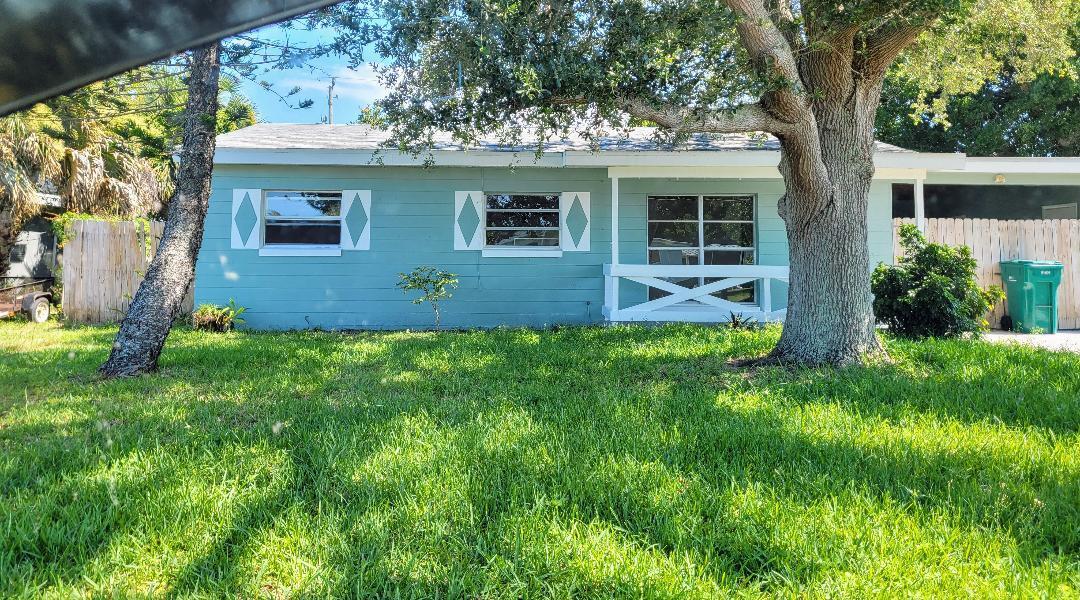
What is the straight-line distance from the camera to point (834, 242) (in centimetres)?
503

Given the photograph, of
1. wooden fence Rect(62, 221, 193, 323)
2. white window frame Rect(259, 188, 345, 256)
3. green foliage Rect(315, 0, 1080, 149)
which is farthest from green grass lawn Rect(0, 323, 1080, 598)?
wooden fence Rect(62, 221, 193, 323)

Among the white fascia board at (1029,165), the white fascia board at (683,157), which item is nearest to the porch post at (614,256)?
the white fascia board at (683,157)

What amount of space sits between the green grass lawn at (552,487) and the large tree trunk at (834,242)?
56 cm

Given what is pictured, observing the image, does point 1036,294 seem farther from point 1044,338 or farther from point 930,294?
point 930,294

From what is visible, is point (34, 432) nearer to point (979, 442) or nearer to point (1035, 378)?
point (979, 442)

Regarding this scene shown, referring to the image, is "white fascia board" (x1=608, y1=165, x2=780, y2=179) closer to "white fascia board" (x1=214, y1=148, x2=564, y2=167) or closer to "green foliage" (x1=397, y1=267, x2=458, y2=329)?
"white fascia board" (x1=214, y1=148, x2=564, y2=167)

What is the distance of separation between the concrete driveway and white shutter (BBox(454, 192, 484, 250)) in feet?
23.1

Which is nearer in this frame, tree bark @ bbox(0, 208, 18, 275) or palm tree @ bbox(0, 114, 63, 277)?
palm tree @ bbox(0, 114, 63, 277)

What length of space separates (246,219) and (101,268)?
298 cm

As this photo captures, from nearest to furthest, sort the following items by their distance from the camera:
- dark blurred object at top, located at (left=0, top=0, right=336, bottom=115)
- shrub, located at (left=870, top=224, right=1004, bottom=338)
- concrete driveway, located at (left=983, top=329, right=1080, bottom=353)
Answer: dark blurred object at top, located at (left=0, top=0, right=336, bottom=115)
shrub, located at (left=870, top=224, right=1004, bottom=338)
concrete driveway, located at (left=983, top=329, right=1080, bottom=353)

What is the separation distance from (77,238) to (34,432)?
8111mm

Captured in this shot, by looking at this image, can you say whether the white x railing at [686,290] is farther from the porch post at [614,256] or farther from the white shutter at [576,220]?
the white shutter at [576,220]

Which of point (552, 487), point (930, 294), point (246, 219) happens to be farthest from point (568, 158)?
point (552, 487)

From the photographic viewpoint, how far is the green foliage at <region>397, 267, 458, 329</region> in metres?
8.39
